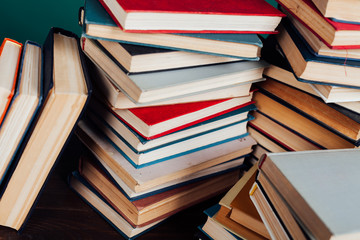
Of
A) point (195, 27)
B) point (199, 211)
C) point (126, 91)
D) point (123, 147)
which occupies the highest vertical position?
point (195, 27)

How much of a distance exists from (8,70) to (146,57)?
0.82ft

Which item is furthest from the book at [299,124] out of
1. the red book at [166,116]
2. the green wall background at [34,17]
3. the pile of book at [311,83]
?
the green wall background at [34,17]

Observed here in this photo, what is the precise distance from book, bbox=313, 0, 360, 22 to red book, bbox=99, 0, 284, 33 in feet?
0.40

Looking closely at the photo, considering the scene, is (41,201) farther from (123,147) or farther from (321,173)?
(321,173)

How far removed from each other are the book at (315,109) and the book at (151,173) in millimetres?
182

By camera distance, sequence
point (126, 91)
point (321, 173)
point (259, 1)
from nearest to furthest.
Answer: point (321, 173)
point (126, 91)
point (259, 1)

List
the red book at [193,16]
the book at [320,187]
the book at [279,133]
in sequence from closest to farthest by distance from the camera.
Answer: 1. the book at [320,187]
2. the red book at [193,16]
3. the book at [279,133]

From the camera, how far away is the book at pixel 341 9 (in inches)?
29.1

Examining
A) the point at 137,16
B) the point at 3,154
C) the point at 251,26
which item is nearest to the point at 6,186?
the point at 3,154

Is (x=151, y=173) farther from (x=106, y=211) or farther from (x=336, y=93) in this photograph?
(x=336, y=93)

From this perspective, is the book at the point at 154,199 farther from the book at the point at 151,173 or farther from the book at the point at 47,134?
the book at the point at 47,134

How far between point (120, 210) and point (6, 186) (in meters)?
0.23

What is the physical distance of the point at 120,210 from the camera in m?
0.92

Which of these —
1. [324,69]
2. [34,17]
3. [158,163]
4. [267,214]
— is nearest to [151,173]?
[158,163]
